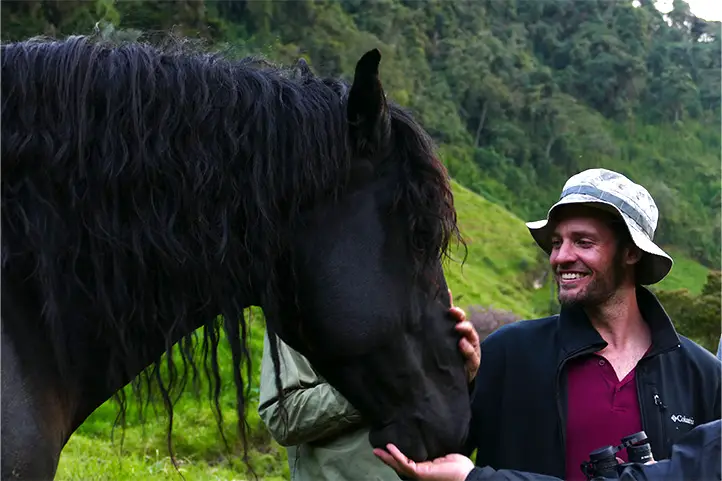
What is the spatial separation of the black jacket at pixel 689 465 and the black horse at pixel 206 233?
56 cm

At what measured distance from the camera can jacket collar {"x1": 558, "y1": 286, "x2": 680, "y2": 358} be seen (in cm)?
316

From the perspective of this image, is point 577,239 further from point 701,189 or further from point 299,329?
point 701,189

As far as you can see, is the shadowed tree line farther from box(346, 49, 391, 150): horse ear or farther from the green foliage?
box(346, 49, 391, 150): horse ear

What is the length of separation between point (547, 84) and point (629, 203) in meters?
81.8

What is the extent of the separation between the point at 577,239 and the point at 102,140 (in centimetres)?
192

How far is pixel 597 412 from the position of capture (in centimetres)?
310

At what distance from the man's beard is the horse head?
0.81 m

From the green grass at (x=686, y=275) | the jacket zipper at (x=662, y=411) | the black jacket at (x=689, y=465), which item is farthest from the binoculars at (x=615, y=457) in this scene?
the green grass at (x=686, y=275)

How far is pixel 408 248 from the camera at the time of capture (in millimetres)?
2527

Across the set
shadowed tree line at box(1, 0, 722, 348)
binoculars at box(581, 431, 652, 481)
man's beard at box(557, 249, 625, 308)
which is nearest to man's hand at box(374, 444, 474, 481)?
binoculars at box(581, 431, 652, 481)

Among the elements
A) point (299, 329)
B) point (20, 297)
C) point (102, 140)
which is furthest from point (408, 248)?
point (20, 297)

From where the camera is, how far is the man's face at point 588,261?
10.6 feet

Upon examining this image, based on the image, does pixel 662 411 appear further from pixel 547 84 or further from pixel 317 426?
pixel 547 84

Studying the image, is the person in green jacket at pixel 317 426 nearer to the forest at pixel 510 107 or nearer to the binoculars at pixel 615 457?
the binoculars at pixel 615 457
